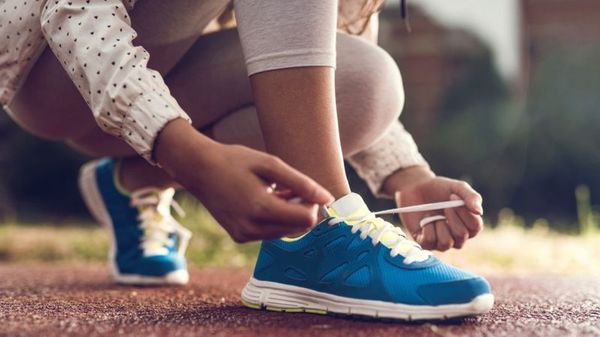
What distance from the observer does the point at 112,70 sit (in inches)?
35.8

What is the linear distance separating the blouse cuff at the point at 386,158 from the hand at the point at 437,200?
17 millimetres

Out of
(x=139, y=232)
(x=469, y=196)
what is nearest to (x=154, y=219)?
(x=139, y=232)

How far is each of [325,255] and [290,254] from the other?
0.22 feet

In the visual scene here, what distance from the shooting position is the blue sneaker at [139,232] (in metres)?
1.58

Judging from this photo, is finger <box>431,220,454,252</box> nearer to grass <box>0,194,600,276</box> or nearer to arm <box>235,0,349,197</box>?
arm <box>235,0,349,197</box>

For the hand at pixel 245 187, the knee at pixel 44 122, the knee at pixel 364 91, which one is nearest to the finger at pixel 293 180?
the hand at pixel 245 187

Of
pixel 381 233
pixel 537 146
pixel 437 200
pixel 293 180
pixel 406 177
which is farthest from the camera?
pixel 537 146

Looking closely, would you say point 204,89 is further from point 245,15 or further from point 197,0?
point 245,15

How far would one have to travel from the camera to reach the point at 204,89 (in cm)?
141

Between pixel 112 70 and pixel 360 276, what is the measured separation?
440mm

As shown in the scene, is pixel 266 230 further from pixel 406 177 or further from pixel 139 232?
pixel 139 232

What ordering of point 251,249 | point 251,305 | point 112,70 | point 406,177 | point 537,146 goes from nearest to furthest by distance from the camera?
1. point 112,70
2. point 251,305
3. point 406,177
4. point 251,249
5. point 537,146

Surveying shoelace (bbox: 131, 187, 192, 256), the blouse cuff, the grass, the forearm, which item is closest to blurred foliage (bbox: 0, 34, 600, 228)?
the grass

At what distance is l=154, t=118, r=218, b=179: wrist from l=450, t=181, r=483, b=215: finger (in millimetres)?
483
